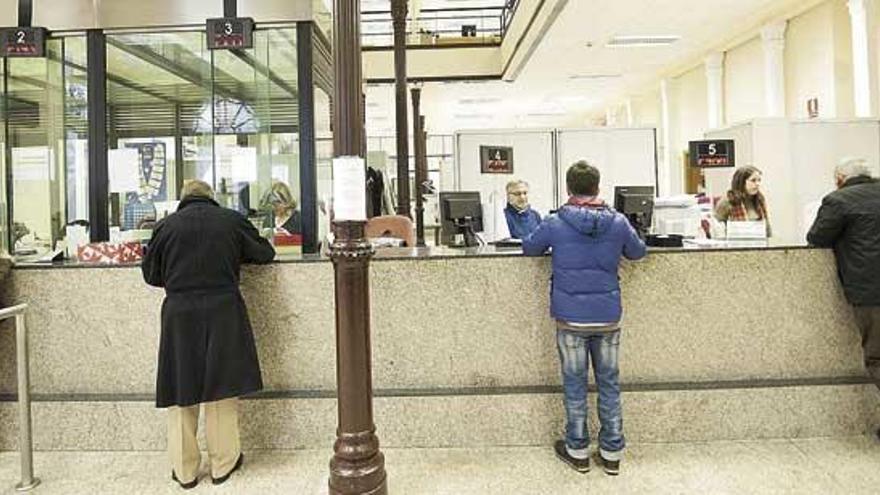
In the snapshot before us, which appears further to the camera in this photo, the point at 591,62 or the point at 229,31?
the point at 591,62

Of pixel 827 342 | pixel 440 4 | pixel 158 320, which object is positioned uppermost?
pixel 440 4

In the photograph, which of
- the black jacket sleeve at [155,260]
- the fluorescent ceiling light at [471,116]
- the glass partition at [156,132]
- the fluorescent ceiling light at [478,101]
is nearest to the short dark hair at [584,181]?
the black jacket sleeve at [155,260]

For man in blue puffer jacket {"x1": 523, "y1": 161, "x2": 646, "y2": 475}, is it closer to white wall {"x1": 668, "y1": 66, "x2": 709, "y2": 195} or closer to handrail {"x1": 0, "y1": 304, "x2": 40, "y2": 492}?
handrail {"x1": 0, "y1": 304, "x2": 40, "y2": 492}

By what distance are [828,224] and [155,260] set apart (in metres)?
3.24

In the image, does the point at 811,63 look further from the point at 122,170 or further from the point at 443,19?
the point at 122,170

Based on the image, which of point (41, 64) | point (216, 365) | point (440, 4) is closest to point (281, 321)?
point (216, 365)

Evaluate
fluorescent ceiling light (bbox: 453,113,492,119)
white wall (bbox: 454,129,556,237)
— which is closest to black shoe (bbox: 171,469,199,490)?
white wall (bbox: 454,129,556,237)

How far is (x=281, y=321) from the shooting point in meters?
3.29

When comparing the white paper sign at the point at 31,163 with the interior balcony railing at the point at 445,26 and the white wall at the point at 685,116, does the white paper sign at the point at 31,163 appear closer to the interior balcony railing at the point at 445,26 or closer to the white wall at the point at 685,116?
the interior balcony railing at the point at 445,26

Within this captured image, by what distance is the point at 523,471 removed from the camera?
2982 mm

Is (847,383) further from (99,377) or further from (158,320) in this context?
(99,377)

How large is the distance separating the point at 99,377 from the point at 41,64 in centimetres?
287

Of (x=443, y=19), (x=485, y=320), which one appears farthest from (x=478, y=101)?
(x=485, y=320)

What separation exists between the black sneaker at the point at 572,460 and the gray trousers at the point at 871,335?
4.94ft
